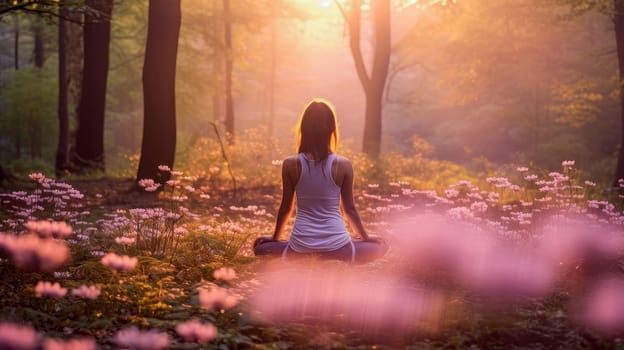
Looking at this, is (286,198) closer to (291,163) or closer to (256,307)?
(291,163)

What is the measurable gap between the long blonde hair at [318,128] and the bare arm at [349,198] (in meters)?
0.22

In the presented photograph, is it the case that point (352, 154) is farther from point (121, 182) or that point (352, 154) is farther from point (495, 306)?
point (495, 306)

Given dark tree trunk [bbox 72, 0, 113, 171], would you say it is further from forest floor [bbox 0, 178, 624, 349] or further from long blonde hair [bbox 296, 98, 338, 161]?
long blonde hair [bbox 296, 98, 338, 161]

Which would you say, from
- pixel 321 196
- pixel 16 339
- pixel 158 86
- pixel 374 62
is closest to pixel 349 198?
pixel 321 196

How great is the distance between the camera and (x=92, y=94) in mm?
13711

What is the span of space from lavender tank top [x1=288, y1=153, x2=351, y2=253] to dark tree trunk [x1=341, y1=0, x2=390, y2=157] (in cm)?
1125

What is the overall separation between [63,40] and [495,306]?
1570cm

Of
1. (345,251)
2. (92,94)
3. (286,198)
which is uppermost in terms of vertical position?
(92,94)

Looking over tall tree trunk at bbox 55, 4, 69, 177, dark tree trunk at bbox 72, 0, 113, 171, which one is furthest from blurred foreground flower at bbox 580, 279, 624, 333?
tall tree trunk at bbox 55, 4, 69, 177

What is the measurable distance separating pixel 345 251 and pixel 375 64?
12.9 metres

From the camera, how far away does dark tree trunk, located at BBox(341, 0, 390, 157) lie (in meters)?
16.5

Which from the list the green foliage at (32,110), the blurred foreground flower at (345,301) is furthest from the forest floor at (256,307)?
the green foliage at (32,110)

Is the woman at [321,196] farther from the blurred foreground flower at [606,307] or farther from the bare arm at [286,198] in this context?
the blurred foreground flower at [606,307]

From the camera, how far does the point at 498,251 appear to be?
5.59m
